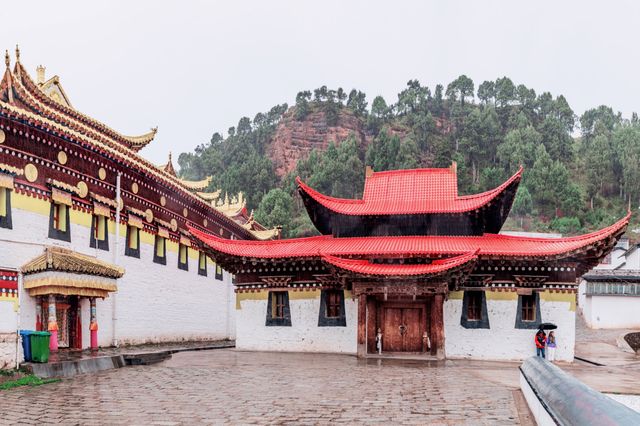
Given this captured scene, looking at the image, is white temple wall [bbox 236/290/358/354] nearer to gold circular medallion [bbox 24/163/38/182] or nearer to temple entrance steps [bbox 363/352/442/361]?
temple entrance steps [bbox 363/352/442/361]

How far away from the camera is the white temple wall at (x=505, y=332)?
2194 cm

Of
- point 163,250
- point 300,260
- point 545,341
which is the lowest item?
point 545,341

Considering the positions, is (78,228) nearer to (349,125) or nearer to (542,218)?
(542,218)

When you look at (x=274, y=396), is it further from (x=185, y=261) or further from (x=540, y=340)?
(x=185, y=261)

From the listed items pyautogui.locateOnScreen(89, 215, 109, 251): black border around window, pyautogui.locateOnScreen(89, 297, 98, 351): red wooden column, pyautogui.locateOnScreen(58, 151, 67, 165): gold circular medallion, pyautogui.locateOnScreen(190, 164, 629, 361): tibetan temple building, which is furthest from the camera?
pyautogui.locateOnScreen(89, 215, 109, 251): black border around window

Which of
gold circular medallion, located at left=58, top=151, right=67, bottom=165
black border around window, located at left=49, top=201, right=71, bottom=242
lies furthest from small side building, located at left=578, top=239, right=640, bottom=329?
gold circular medallion, located at left=58, top=151, right=67, bottom=165

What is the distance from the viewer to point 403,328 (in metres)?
22.3

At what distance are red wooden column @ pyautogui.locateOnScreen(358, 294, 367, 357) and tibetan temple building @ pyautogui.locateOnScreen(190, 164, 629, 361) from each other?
4cm

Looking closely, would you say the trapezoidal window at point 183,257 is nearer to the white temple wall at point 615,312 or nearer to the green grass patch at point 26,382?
the green grass patch at point 26,382

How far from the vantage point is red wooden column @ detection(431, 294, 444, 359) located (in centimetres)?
2075

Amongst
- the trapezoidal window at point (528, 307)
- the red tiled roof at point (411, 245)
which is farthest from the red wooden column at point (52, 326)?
the trapezoidal window at point (528, 307)

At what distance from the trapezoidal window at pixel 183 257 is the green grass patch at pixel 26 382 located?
16030mm

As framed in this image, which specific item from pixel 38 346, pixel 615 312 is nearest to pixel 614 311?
pixel 615 312

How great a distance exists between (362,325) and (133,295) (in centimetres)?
1018
